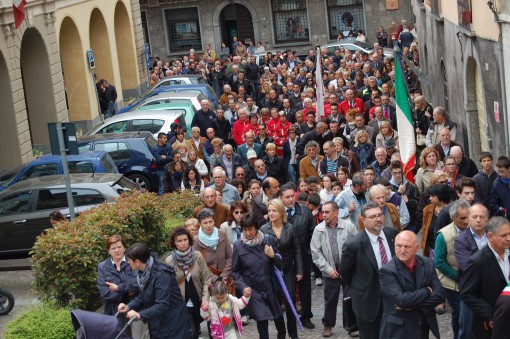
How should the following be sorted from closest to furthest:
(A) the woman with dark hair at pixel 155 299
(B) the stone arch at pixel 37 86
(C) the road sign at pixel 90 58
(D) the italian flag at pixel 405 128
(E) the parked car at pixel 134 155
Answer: (A) the woman with dark hair at pixel 155 299 < (D) the italian flag at pixel 405 128 < (E) the parked car at pixel 134 155 < (B) the stone arch at pixel 37 86 < (C) the road sign at pixel 90 58

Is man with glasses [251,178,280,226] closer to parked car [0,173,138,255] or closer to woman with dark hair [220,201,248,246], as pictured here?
woman with dark hair [220,201,248,246]

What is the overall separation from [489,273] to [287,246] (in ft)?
11.7

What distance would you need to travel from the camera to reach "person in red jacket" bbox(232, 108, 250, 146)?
23.5m

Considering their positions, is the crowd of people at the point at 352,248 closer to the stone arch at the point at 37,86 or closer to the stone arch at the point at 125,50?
the stone arch at the point at 37,86

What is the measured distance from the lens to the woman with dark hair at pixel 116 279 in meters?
11.5

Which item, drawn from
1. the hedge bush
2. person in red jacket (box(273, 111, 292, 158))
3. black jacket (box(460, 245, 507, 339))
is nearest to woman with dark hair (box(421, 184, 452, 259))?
black jacket (box(460, 245, 507, 339))

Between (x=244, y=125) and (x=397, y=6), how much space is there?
29.4 meters

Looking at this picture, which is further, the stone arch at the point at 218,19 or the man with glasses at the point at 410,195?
the stone arch at the point at 218,19

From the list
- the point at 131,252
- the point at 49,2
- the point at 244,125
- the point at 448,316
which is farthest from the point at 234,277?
the point at 49,2

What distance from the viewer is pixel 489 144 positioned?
2089 centimetres

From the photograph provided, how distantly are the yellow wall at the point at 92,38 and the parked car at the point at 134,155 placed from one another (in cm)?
948

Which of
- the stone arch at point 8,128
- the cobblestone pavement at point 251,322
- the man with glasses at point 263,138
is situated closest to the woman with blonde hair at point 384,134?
the man with glasses at point 263,138

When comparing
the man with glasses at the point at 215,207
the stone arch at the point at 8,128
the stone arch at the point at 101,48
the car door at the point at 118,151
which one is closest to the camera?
the man with glasses at the point at 215,207

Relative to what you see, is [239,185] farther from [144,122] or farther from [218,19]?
[218,19]
